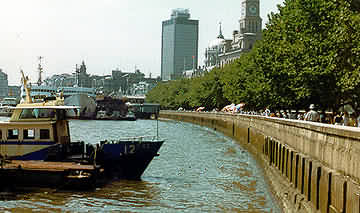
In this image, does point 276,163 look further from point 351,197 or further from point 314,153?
point 351,197

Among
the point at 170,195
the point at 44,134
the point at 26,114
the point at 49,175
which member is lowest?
the point at 170,195

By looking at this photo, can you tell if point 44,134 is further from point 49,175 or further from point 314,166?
point 314,166

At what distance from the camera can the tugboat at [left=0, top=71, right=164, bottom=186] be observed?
27688 millimetres

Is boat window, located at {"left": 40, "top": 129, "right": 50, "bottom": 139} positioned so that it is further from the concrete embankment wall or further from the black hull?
the concrete embankment wall

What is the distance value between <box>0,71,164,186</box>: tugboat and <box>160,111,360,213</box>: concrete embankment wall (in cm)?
785

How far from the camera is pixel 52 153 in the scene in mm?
29500

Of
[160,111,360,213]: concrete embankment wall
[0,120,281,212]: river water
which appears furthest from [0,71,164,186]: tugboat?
[160,111,360,213]: concrete embankment wall

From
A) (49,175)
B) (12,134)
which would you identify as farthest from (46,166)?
(12,134)

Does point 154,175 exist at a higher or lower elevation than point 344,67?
lower

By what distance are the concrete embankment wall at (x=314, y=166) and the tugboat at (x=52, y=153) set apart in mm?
7849

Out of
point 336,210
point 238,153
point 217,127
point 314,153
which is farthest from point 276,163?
point 217,127

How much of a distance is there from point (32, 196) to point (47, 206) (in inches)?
87.9

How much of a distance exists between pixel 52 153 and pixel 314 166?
50.6ft

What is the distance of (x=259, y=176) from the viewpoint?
3500cm
